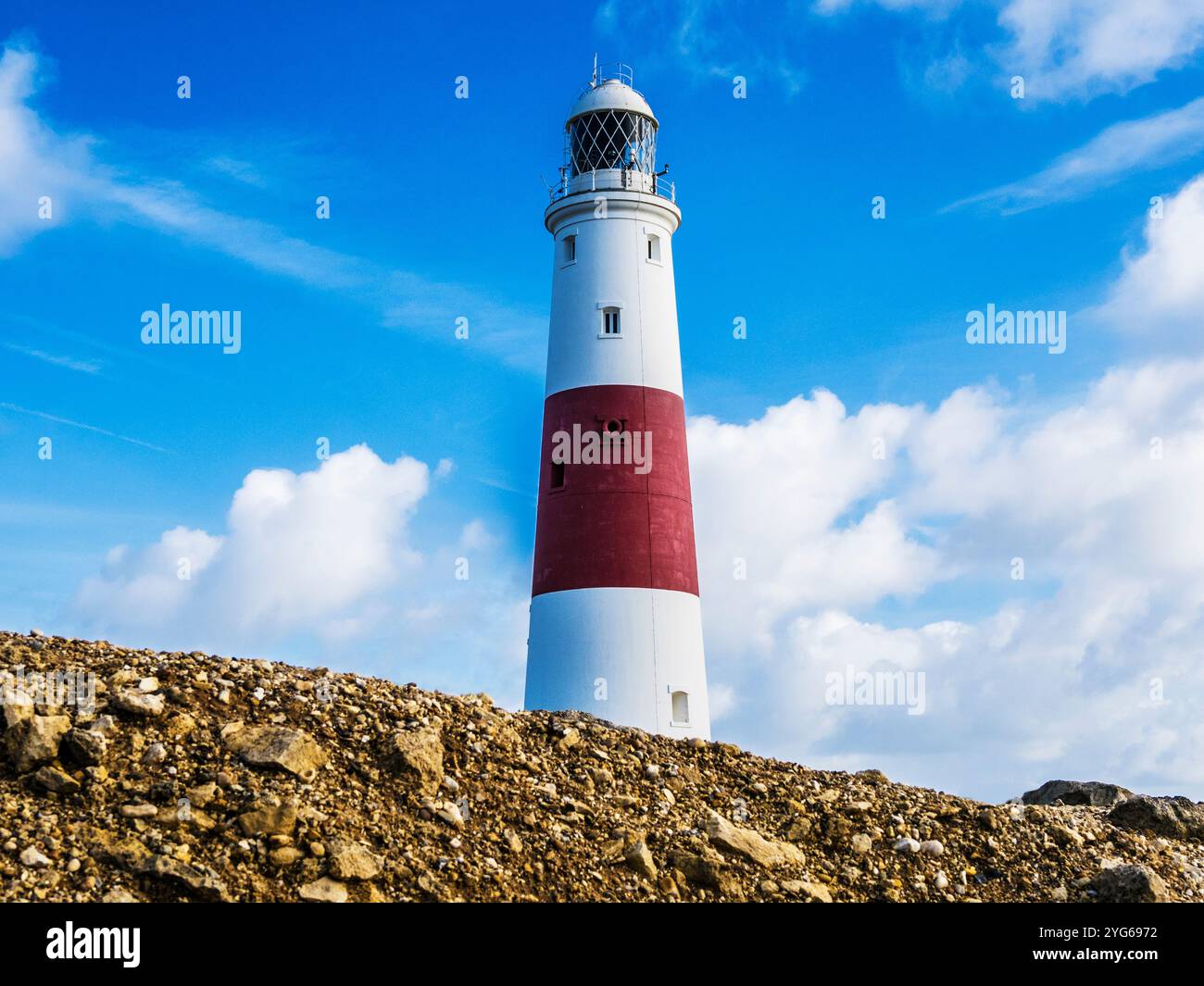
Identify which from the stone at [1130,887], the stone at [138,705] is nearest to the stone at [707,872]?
the stone at [1130,887]

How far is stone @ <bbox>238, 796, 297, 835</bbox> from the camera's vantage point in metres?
15.1

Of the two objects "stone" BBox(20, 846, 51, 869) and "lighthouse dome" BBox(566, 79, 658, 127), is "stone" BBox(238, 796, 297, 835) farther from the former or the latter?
"lighthouse dome" BBox(566, 79, 658, 127)

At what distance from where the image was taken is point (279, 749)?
16219mm

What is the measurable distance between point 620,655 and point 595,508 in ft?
11.5

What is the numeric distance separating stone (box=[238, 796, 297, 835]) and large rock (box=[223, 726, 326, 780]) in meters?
0.77

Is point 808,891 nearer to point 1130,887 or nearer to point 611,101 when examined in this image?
point 1130,887

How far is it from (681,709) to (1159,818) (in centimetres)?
1327

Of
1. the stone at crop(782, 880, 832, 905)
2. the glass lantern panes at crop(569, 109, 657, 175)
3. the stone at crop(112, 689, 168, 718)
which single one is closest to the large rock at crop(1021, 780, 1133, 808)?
the stone at crop(782, 880, 832, 905)

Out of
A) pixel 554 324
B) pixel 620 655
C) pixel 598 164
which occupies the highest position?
pixel 598 164

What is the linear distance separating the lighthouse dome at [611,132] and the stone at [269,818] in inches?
942

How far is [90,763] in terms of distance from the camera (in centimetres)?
1551

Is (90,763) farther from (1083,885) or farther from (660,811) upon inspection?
(1083,885)
